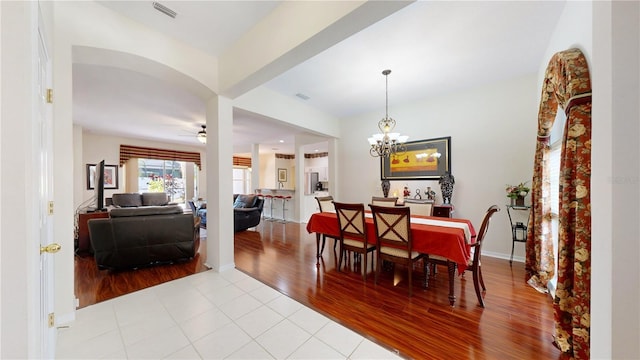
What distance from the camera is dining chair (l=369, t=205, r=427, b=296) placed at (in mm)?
2363

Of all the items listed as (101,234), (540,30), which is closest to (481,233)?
Result: (540,30)

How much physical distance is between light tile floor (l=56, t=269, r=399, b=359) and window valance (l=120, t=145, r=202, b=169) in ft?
22.0

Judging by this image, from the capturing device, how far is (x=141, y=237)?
3119 mm

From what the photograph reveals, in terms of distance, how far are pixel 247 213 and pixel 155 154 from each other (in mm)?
4970

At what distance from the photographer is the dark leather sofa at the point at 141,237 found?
9.77ft

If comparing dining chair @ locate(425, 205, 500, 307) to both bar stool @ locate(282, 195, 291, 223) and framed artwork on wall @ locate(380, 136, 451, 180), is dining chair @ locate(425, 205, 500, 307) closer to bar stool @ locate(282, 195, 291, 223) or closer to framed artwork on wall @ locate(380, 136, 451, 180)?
framed artwork on wall @ locate(380, 136, 451, 180)

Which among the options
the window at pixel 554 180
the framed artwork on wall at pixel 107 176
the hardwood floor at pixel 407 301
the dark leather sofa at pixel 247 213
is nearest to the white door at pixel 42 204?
the hardwood floor at pixel 407 301

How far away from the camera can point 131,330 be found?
6.12ft

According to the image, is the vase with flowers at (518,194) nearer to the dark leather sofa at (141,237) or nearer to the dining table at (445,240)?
the dining table at (445,240)

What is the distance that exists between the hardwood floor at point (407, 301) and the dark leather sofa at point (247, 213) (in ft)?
5.19

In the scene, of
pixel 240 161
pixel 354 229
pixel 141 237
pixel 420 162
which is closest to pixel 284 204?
pixel 141 237

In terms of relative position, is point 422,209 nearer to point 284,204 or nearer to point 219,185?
point 219,185

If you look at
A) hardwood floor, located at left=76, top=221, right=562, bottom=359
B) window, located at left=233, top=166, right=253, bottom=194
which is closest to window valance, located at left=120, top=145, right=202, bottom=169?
window, located at left=233, top=166, right=253, bottom=194

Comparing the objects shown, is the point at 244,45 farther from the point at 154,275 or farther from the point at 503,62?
the point at 503,62
